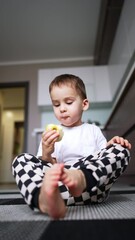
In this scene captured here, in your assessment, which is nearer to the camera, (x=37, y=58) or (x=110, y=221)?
(x=110, y=221)

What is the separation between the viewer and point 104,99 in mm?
2770

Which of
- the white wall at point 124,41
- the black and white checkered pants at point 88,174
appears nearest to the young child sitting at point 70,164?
the black and white checkered pants at point 88,174

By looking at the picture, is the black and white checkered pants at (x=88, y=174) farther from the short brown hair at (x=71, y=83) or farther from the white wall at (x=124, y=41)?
the white wall at (x=124, y=41)

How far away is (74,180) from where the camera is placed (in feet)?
1.60

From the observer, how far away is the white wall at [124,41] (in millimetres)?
1726

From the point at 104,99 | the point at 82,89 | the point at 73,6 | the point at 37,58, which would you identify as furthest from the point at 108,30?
the point at 82,89

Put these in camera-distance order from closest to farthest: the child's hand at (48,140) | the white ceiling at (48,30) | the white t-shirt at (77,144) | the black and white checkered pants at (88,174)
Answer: the black and white checkered pants at (88,174)
the child's hand at (48,140)
the white t-shirt at (77,144)
the white ceiling at (48,30)

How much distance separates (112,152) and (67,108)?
10.5 inches

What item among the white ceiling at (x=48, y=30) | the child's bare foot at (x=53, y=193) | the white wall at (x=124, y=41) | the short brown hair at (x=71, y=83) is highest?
the white ceiling at (x=48, y=30)

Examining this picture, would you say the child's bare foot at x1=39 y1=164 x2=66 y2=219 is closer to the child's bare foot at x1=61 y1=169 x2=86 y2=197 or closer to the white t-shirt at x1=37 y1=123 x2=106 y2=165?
the child's bare foot at x1=61 y1=169 x2=86 y2=197

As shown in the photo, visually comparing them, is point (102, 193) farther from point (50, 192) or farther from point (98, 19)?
point (98, 19)

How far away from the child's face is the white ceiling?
162cm

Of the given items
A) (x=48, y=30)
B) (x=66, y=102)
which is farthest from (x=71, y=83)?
(x=48, y=30)

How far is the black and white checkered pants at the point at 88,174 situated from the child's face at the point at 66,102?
207 millimetres
